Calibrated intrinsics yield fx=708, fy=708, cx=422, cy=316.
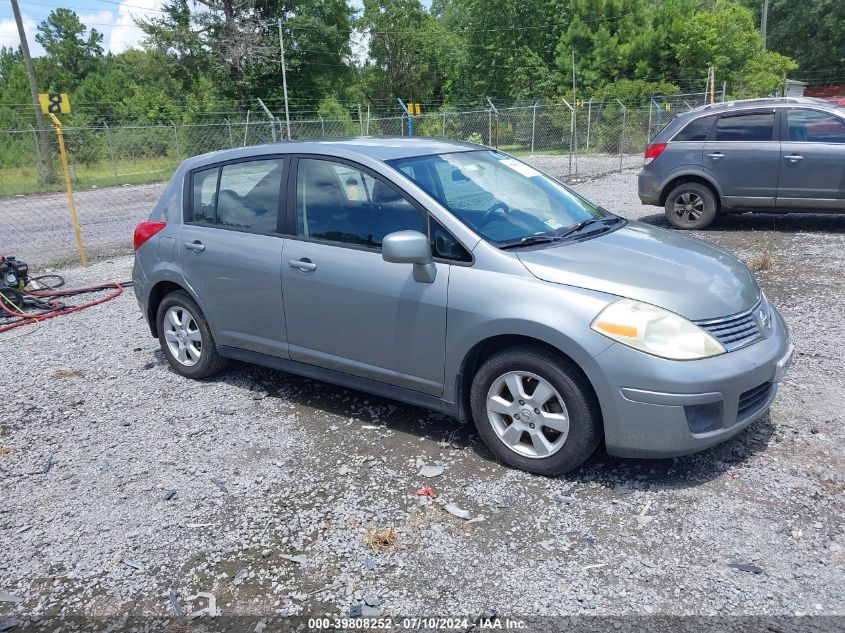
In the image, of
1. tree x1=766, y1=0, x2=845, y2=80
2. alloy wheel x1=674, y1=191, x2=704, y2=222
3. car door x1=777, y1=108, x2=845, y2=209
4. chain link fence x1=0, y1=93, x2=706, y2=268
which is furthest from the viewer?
tree x1=766, y1=0, x2=845, y2=80

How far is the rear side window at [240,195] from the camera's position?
4773 mm

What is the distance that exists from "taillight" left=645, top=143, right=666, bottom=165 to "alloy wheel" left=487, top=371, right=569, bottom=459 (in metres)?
7.62

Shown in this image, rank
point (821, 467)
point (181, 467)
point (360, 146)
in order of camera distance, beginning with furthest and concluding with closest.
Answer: point (360, 146)
point (181, 467)
point (821, 467)

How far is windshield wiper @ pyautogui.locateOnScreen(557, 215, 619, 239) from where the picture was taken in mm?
4262

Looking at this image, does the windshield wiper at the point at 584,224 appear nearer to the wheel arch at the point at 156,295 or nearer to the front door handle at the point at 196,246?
the front door handle at the point at 196,246

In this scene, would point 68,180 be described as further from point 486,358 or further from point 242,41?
point 242,41

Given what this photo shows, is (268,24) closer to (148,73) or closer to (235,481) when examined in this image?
(148,73)

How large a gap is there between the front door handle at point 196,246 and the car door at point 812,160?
313 inches

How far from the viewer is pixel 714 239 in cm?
982

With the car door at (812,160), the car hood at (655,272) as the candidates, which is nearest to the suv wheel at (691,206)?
the car door at (812,160)

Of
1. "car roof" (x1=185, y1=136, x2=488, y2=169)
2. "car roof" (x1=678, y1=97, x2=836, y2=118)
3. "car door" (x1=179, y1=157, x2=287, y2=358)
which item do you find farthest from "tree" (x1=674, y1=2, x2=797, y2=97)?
"car door" (x1=179, y1=157, x2=287, y2=358)

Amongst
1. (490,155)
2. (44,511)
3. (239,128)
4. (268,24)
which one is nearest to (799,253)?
(490,155)

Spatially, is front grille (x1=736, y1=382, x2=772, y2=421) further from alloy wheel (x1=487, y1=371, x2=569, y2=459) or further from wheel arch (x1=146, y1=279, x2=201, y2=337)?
wheel arch (x1=146, y1=279, x2=201, y2=337)

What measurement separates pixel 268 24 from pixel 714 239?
33.8 m
